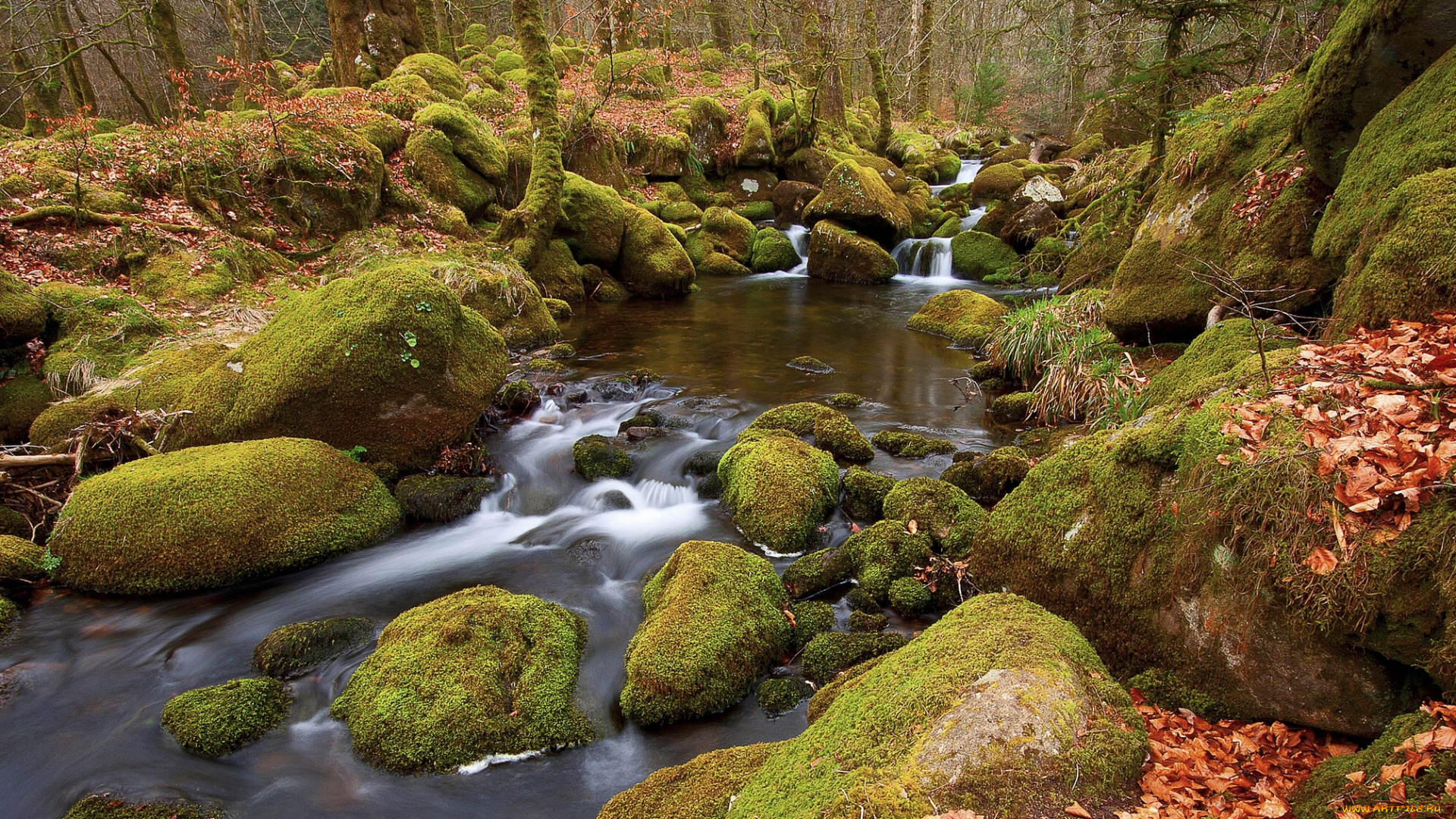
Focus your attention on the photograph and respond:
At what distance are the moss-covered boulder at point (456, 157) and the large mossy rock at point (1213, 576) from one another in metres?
13.3

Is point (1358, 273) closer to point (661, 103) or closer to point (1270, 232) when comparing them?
point (1270, 232)

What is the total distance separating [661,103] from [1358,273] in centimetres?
2364

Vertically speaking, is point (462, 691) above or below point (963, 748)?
below

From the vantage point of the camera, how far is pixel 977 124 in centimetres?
3244

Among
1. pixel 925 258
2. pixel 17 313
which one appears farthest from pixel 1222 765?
pixel 925 258

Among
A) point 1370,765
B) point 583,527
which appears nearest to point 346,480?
point 583,527

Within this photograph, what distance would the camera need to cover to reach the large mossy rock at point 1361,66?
4.05 metres

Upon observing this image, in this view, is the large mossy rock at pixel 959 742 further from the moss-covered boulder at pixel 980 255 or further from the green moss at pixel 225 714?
the moss-covered boulder at pixel 980 255

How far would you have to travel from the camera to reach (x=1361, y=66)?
4.41m

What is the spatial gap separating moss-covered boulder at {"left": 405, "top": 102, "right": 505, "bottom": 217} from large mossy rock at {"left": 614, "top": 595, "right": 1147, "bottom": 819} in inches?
535

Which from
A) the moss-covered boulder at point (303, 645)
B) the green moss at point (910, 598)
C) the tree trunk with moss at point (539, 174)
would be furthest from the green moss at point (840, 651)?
the tree trunk with moss at point (539, 174)

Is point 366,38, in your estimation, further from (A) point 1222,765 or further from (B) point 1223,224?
(A) point 1222,765

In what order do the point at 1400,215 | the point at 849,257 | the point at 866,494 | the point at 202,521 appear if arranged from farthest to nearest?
the point at 849,257
the point at 866,494
the point at 202,521
the point at 1400,215

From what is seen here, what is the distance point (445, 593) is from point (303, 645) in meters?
1.14
